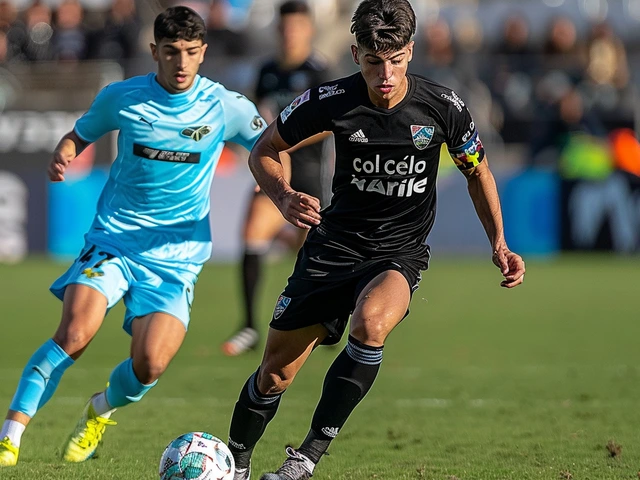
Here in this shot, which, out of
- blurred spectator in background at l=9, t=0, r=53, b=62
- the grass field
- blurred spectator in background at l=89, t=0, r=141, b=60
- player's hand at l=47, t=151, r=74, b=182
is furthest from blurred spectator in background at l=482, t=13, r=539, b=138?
player's hand at l=47, t=151, r=74, b=182

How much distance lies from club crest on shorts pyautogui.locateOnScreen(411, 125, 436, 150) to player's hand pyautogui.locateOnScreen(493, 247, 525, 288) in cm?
61

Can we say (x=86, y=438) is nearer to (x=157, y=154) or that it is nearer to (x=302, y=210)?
(x=157, y=154)

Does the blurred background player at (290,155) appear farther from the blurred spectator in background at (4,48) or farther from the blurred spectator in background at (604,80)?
the blurred spectator in background at (4,48)

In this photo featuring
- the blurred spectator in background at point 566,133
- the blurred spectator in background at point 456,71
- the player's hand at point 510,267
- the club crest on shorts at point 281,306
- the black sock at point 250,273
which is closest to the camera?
the player's hand at point 510,267

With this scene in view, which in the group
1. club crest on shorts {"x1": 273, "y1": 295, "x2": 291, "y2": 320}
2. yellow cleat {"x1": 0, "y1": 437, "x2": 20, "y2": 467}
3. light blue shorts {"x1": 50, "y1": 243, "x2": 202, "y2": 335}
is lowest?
yellow cleat {"x1": 0, "y1": 437, "x2": 20, "y2": 467}

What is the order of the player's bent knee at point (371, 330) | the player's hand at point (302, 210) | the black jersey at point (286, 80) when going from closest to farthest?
the player's hand at point (302, 210), the player's bent knee at point (371, 330), the black jersey at point (286, 80)

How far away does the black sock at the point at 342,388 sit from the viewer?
493 cm

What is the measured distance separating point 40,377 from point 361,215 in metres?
1.87

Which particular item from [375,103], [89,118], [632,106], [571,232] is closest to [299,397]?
[89,118]

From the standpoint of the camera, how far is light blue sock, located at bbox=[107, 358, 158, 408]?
5.93m

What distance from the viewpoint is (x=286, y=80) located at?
10.5m

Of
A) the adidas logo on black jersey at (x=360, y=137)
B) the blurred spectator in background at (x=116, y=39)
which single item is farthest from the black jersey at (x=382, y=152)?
the blurred spectator in background at (x=116, y=39)

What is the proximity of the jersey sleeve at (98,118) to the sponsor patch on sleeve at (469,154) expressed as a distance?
2.04m

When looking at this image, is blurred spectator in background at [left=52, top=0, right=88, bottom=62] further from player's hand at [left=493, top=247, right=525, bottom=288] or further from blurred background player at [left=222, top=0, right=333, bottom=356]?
player's hand at [left=493, top=247, right=525, bottom=288]
